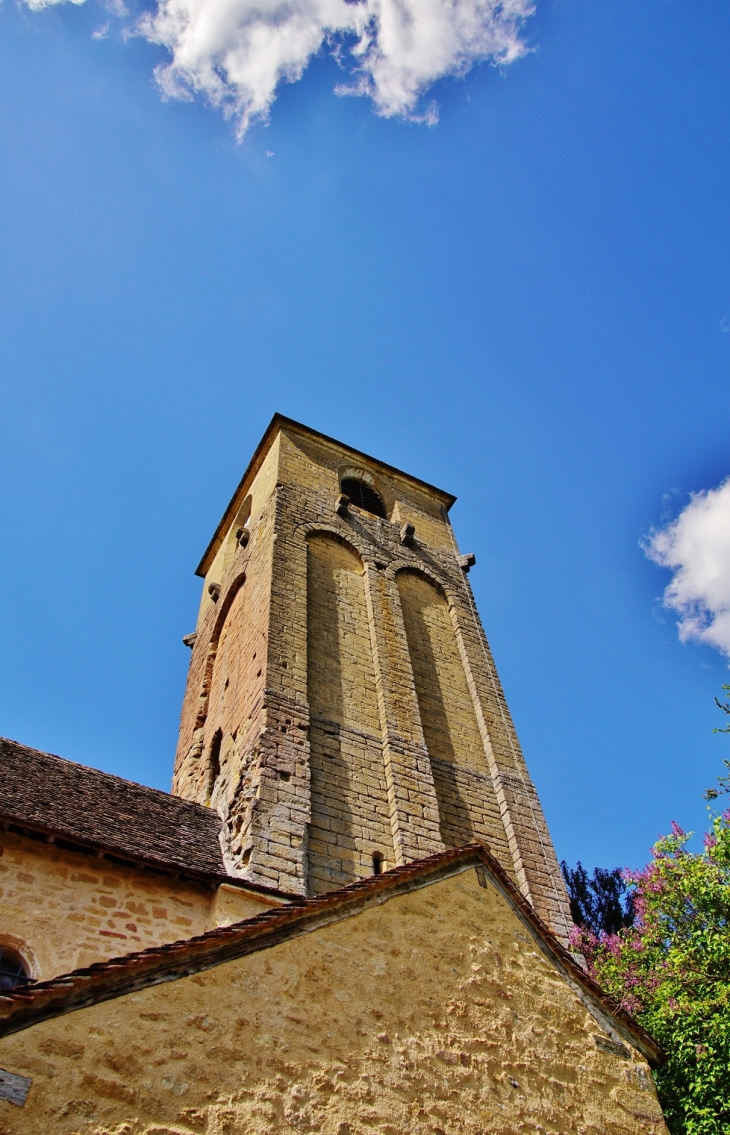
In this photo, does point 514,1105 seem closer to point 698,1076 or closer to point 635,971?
point 698,1076

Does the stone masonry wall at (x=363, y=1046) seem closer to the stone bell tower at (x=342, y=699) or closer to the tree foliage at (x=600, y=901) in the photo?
the stone bell tower at (x=342, y=699)

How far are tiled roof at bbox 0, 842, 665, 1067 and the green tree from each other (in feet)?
12.3

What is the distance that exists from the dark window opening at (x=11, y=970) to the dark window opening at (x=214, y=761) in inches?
193

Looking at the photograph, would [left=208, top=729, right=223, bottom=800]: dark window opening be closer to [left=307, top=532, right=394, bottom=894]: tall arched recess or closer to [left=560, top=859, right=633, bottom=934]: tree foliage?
[left=307, top=532, right=394, bottom=894]: tall arched recess

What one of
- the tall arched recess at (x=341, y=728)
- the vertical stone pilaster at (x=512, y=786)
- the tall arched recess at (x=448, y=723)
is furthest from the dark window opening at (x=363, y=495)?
the vertical stone pilaster at (x=512, y=786)

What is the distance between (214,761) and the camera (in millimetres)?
12523

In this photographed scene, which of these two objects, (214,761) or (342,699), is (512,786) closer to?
(342,699)

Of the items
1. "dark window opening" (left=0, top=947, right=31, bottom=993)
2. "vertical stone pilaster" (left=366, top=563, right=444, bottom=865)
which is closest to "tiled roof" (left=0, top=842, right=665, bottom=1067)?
"dark window opening" (left=0, top=947, right=31, bottom=993)

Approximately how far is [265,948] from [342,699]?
6.95 meters

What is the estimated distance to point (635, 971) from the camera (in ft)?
34.2

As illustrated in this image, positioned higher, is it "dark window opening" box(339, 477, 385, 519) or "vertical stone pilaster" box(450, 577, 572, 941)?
"dark window opening" box(339, 477, 385, 519)

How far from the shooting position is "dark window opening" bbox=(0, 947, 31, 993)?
22.3 ft

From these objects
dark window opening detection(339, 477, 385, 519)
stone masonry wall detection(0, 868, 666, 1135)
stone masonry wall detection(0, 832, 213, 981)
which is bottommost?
stone masonry wall detection(0, 868, 666, 1135)

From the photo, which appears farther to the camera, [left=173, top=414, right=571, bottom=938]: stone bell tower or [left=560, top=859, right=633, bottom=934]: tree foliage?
[left=560, top=859, right=633, bottom=934]: tree foliage
